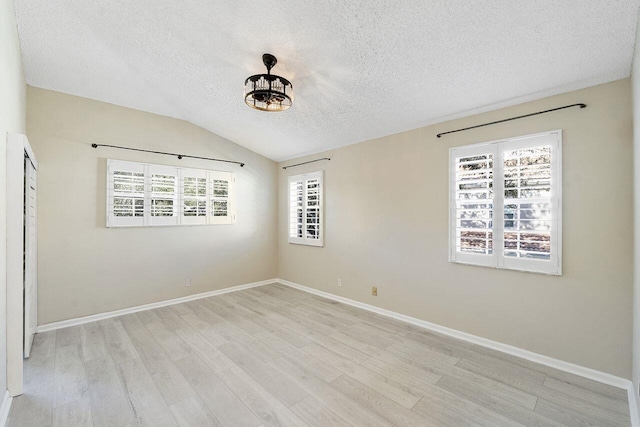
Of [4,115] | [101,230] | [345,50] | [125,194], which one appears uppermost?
[345,50]

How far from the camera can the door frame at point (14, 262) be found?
2.03 m

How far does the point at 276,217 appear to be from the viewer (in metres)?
5.62

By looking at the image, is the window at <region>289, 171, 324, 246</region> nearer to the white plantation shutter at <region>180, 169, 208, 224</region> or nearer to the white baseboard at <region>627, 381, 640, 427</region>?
the white plantation shutter at <region>180, 169, 208, 224</region>

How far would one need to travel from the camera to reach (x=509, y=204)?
108 inches

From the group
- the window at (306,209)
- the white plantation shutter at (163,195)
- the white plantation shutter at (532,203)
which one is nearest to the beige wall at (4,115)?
the white plantation shutter at (163,195)

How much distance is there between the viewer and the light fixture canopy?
7.93ft

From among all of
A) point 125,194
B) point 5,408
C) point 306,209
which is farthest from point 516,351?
point 125,194

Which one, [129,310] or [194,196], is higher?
[194,196]

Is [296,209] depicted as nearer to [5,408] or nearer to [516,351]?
[516,351]

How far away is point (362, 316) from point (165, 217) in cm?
314

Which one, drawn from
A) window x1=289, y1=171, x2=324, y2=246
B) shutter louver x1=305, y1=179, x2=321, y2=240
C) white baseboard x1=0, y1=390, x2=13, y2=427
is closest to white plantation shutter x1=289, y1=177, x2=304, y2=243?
window x1=289, y1=171, x2=324, y2=246

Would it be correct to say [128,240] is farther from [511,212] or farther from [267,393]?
[511,212]

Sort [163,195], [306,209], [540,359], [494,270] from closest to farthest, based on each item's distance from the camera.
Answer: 1. [540,359]
2. [494,270]
3. [163,195]
4. [306,209]

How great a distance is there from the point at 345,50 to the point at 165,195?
130 inches
